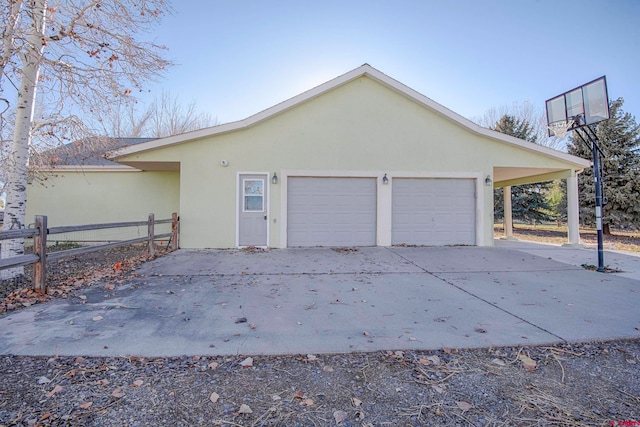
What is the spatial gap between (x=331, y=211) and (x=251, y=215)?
2397 mm

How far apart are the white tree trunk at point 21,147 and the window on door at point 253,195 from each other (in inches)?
185

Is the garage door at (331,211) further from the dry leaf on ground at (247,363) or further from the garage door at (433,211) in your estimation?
the dry leaf on ground at (247,363)

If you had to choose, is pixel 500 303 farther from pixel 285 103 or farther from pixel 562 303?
pixel 285 103

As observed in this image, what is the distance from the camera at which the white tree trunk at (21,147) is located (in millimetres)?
5926

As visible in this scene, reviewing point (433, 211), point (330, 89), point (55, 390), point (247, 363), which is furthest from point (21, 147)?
point (433, 211)

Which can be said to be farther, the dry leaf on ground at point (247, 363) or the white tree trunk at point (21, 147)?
the white tree trunk at point (21, 147)

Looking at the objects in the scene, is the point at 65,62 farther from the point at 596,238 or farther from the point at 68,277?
the point at 596,238

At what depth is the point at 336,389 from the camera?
7.20 ft

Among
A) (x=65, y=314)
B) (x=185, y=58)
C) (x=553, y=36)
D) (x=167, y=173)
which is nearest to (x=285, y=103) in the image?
(x=185, y=58)

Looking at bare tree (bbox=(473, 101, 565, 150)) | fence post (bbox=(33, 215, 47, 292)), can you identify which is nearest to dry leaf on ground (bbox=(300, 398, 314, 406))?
fence post (bbox=(33, 215, 47, 292))

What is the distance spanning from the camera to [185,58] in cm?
816

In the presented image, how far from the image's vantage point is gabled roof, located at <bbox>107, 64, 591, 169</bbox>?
8297 mm

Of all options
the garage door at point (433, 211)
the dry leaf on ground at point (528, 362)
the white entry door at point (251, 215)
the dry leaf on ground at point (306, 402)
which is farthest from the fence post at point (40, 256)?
the garage door at point (433, 211)

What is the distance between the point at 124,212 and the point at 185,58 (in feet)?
19.8
